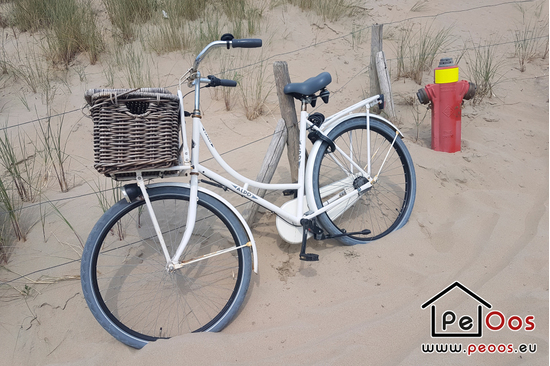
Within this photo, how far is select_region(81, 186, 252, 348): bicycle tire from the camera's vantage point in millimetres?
2002

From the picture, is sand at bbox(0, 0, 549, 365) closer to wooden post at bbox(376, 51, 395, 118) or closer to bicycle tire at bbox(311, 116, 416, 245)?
bicycle tire at bbox(311, 116, 416, 245)

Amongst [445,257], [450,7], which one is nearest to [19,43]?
[445,257]

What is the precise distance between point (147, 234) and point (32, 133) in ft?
8.40

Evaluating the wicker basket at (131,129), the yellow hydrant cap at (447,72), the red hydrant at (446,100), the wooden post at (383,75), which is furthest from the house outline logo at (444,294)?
the wooden post at (383,75)

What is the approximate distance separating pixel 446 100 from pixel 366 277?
6.43 ft

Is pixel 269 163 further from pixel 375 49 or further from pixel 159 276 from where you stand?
pixel 375 49

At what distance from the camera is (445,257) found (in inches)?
98.0

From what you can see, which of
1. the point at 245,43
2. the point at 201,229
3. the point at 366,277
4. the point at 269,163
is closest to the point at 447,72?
the point at 269,163

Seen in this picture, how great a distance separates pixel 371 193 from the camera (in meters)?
3.18

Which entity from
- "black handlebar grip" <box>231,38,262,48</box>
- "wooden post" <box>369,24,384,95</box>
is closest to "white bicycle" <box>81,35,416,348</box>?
"black handlebar grip" <box>231,38,262,48</box>

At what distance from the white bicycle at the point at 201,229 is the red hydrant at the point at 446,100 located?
0.89m

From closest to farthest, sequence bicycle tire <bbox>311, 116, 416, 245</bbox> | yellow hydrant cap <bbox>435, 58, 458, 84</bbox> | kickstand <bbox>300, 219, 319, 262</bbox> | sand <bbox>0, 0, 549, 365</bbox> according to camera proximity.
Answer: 1. sand <bbox>0, 0, 549, 365</bbox>
2. kickstand <bbox>300, 219, 319, 262</bbox>
3. bicycle tire <bbox>311, 116, 416, 245</bbox>
4. yellow hydrant cap <bbox>435, 58, 458, 84</bbox>

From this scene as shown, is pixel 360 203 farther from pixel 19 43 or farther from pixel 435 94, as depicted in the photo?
pixel 19 43

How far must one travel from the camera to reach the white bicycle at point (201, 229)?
202cm
